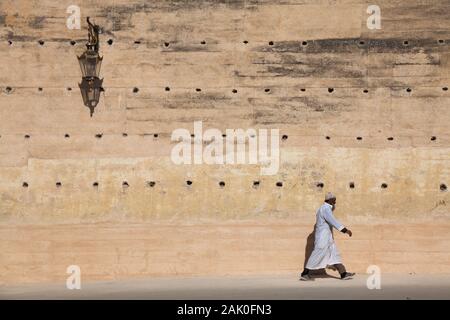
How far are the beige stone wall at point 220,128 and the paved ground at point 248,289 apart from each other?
462 millimetres

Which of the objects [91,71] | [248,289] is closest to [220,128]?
[91,71]

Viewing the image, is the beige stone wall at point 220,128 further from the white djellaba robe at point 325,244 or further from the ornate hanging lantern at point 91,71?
the white djellaba robe at point 325,244

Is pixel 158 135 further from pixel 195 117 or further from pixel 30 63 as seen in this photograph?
pixel 30 63

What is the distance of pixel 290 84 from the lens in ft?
42.5

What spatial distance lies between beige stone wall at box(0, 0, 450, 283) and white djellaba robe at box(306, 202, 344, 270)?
611 mm

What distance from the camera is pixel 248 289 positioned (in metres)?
11.4

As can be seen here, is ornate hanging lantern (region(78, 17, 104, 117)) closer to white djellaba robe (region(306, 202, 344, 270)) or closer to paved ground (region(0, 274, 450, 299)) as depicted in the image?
paved ground (region(0, 274, 450, 299))

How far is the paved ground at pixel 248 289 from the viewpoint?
10734 mm

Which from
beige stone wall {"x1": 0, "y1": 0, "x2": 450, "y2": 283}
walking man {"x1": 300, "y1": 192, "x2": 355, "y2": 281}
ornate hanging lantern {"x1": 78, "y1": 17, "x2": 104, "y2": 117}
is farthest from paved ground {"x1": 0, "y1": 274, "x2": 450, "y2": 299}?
ornate hanging lantern {"x1": 78, "y1": 17, "x2": 104, "y2": 117}

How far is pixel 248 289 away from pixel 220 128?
8.03ft

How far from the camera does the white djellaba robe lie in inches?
472

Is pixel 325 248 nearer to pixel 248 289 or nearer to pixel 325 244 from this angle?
pixel 325 244

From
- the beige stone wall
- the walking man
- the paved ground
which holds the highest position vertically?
the beige stone wall
